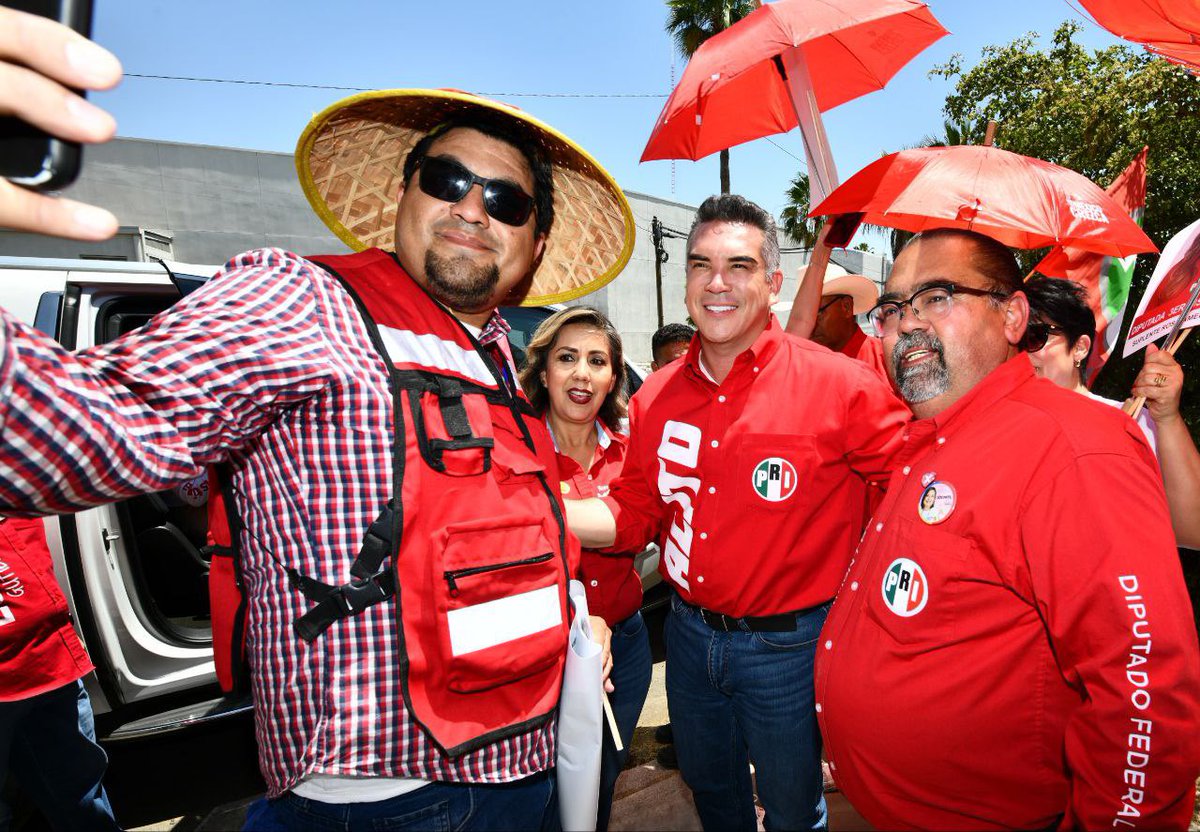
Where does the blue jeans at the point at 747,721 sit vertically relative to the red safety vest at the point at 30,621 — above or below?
below

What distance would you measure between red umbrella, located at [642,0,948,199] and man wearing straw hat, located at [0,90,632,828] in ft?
5.66

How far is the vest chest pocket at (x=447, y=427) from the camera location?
113 centimetres

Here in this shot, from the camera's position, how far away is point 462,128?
5.34ft

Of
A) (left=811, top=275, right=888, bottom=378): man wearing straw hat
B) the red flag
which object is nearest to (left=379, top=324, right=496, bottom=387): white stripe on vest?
the red flag

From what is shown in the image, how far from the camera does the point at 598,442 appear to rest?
10.5 feet

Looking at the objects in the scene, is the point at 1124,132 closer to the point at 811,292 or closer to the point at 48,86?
the point at 811,292

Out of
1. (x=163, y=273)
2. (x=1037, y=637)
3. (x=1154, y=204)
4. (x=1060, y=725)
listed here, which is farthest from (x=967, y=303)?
(x=1154, y=204)

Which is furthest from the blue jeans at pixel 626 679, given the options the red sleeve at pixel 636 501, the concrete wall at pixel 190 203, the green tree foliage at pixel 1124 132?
the concrete wall at pixel 190 203

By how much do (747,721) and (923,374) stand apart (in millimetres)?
1288

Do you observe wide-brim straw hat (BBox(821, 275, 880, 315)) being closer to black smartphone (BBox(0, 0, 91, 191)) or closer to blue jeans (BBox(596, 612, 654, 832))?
blue jeans (BBox(596, 612, 654, 832))

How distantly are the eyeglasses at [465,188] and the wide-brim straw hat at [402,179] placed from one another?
15 centimetres

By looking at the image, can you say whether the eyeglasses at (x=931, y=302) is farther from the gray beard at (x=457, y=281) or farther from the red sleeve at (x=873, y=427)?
the gray beard at (x=457, y=281)

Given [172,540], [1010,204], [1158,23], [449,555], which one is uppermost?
[1158,23]

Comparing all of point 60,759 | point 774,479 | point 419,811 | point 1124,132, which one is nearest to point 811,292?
point 774,479
